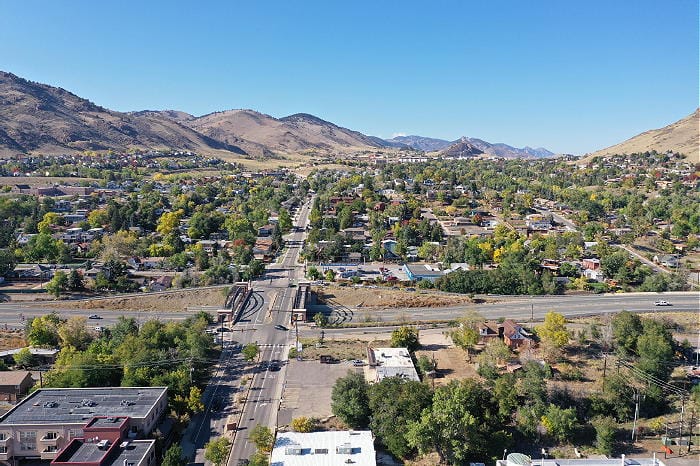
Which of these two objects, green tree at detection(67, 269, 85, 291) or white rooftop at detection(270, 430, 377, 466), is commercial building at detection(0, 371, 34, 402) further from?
green tree at detection(67, 269, 85, 291)

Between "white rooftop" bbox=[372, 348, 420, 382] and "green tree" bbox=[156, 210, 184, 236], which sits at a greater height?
"green tree" bbox=[156, 210, 184, 236]

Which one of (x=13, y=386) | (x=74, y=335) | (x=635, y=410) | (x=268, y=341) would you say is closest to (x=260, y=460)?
(x=268, y=341)

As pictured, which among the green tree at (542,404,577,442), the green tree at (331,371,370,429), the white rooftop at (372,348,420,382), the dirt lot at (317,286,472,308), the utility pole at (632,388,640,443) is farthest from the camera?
the dirt lot at (317,286,472,308)

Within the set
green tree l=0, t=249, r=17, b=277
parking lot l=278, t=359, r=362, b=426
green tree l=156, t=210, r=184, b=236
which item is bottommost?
parking lot l=278, t=359, r=362, b=426

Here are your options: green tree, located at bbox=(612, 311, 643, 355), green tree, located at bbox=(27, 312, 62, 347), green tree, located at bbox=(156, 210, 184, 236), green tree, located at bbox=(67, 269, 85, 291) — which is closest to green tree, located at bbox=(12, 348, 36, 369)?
green tree, located at bbox=(27, 312, 62, 347)

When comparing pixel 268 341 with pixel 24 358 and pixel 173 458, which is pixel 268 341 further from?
pixel 173 458

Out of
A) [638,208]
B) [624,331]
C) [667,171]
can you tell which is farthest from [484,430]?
[667,171]

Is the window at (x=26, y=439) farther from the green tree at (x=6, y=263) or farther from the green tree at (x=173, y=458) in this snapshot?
the green tree at (x=6, y=263)
